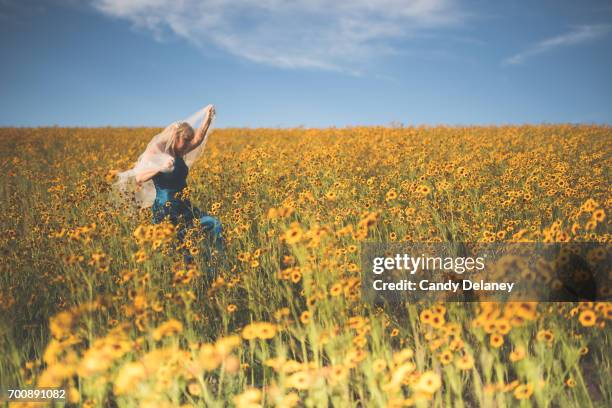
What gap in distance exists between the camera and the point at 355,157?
26.4 feet

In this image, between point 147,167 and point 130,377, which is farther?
point 147,167

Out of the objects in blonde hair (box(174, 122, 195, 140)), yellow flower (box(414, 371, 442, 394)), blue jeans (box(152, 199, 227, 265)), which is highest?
blonde hair (box(174, 122, 195, 140))

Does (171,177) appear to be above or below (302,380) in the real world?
above

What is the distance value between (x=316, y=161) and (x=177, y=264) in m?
3.93

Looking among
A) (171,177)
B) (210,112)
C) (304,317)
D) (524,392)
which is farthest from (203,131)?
(524,392)

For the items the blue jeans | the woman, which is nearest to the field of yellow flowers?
the blue jeans

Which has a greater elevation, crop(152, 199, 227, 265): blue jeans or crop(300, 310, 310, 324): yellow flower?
crop(152, 199, 227, 265): blue jeans

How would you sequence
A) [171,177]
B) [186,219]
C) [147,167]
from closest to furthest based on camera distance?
[147,167], [186,219], [171,177]

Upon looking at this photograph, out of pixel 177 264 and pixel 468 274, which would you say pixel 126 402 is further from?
pixel 468 274

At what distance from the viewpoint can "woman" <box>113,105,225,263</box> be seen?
444 cm

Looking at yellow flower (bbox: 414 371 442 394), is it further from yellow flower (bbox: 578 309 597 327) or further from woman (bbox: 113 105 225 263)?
woman (bbox: 113 105 225 263)

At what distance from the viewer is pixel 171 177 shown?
4781 mm

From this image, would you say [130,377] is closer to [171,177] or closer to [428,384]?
[428,384]

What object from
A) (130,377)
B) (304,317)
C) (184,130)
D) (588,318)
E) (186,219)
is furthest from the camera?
(184,130)
